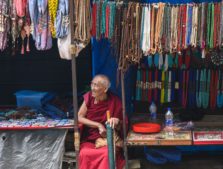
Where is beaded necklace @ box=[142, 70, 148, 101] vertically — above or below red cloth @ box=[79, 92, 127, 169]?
above

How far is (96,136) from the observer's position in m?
5.38

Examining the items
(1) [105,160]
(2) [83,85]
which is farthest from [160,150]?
(2) [83,85]

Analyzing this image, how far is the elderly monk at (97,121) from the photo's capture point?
5133 mm

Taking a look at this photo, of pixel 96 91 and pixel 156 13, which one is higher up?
pixel 156 13

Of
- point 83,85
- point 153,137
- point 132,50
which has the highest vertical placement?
point 132,50

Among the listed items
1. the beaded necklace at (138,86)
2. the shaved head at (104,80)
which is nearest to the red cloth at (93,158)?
the shaved head at (104,80)

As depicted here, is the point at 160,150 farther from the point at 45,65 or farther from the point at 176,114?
the point at 45,65

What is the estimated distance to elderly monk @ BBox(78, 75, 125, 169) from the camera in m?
5.13

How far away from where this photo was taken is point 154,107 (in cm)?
596

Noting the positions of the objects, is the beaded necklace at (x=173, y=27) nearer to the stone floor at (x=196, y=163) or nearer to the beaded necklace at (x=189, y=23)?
the beaded necklace at (x=189, y=23)

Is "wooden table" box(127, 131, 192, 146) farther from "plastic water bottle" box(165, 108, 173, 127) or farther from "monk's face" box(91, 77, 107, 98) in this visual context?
"monk's face" box(91, 77, 107, 98)

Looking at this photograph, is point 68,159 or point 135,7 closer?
point 135,7

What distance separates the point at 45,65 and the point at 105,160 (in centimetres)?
201

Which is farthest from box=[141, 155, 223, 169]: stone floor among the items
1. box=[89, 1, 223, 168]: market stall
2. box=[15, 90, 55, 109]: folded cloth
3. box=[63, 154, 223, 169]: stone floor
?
box=[15, 90, 55, 109]: folded cloth
